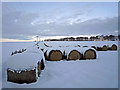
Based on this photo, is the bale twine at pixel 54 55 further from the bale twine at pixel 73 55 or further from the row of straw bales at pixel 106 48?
the row of straw bales at pixel 106 48

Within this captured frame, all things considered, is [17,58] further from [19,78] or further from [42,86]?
[42,86]

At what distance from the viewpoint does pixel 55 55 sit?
42.1ft

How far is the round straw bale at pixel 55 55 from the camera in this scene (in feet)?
41.7

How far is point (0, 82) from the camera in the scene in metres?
6.30

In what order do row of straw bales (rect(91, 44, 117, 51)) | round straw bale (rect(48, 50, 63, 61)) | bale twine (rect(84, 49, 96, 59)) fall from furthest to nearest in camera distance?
row of straw bales (rect(91, 44, 117, 51))
bale twine (rect(84, 49, 96, 59))
round straw bale (rect(48, 50, 63, 61))

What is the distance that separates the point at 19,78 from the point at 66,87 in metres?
2.78

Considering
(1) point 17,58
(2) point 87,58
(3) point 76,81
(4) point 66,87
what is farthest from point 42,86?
(2) point 87,58

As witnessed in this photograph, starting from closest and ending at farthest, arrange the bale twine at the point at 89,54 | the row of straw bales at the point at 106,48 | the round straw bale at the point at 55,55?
the round straw bale at the point at 55,55 → the bale twine at the point at 89,54 → the row of straw bales at the point at 106,48

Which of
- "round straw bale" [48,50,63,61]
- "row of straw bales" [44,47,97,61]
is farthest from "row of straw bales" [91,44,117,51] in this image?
"round straw bale" [48,50,63,61]

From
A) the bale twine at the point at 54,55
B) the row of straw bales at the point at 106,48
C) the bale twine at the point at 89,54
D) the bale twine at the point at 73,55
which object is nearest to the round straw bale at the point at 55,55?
the bale twine at the point at 54,55

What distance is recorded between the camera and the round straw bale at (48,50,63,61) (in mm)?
12719

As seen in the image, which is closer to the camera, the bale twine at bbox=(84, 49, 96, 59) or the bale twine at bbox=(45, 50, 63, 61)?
the bale twine at bbox=(45, 50, 63, 61)

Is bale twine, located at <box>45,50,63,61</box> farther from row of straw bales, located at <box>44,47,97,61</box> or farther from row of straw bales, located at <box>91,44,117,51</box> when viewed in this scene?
row of straw bales, located at <box>91,44,117,51</box>

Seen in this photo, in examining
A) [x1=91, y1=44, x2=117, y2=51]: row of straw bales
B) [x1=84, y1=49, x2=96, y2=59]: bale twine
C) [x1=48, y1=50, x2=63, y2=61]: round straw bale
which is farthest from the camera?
[x1=91, y1=44, x2=117, y2=51]: row of straw bales
